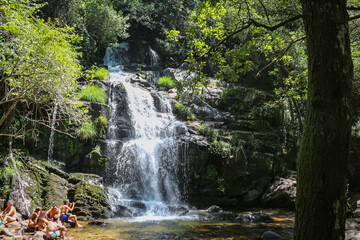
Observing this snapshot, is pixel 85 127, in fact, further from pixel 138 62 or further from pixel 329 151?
pixel 138 62

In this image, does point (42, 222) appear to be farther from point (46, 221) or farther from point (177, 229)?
point (177, 229)

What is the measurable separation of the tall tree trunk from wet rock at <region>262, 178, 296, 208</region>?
11.1m

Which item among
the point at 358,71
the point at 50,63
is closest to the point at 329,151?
the point at 50,63

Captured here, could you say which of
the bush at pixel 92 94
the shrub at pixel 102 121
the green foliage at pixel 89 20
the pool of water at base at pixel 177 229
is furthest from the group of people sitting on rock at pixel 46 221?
the green foliage at pixel 89 20

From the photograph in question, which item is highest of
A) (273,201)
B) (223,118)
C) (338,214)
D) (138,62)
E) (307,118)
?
(138,62)

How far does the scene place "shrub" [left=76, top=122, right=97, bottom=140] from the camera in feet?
39.1

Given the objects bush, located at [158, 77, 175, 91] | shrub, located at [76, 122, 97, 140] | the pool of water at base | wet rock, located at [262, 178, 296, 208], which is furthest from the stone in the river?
bush, located at [158, 77, 175, 91]

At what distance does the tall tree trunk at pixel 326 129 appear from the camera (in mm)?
2156

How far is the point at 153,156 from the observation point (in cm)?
1301

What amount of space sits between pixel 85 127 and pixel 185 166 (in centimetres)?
518

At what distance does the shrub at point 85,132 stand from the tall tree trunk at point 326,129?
10.8m

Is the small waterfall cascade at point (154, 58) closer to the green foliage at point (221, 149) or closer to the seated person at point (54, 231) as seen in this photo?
the green foliage at point (221, 149)

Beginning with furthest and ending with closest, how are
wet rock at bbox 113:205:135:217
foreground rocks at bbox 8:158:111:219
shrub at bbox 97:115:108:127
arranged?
shrub at bbox 97:115:108:127 < wet rock at bbox 113:205:135:217 < foreground rocks at bbox 8:158:111:219

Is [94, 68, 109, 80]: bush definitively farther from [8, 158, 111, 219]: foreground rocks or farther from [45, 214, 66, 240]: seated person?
[45, 214, 66, 240]: seated person
